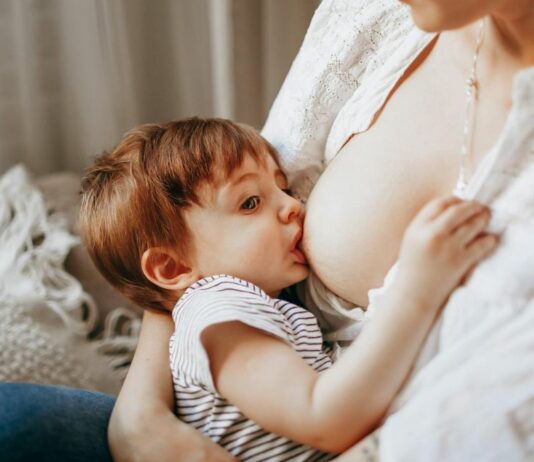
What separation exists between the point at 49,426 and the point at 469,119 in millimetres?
557

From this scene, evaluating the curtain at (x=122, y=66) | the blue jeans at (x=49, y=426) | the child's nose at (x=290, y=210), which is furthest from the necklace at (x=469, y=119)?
the curtain at (x=122, y=66)

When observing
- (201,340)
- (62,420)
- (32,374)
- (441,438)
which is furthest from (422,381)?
(32,374)

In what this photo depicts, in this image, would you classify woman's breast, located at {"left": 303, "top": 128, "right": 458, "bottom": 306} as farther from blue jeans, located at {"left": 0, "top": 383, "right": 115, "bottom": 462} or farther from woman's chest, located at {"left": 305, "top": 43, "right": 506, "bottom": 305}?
blue jeans, located at {"left": 0, "top": 383, "right": 115, "bottom": 462}

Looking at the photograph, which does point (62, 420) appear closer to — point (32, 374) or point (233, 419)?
point (233, 419)

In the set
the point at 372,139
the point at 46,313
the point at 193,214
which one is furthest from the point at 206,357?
the point at 46,313

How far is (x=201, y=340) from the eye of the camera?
0.80 meters

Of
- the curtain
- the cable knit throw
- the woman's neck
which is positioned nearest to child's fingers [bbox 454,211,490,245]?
the woman's neck

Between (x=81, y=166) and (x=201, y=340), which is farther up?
(x=201, y=340)

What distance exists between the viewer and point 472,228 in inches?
27.8

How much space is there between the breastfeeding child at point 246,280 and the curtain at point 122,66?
2.27ft

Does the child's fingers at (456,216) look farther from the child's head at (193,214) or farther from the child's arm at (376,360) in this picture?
the child's head at (193,214)

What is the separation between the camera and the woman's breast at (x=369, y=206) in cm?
83

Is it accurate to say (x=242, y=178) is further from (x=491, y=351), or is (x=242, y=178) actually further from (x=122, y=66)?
(x=122, y=66)

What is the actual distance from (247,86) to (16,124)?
21.1 inches
